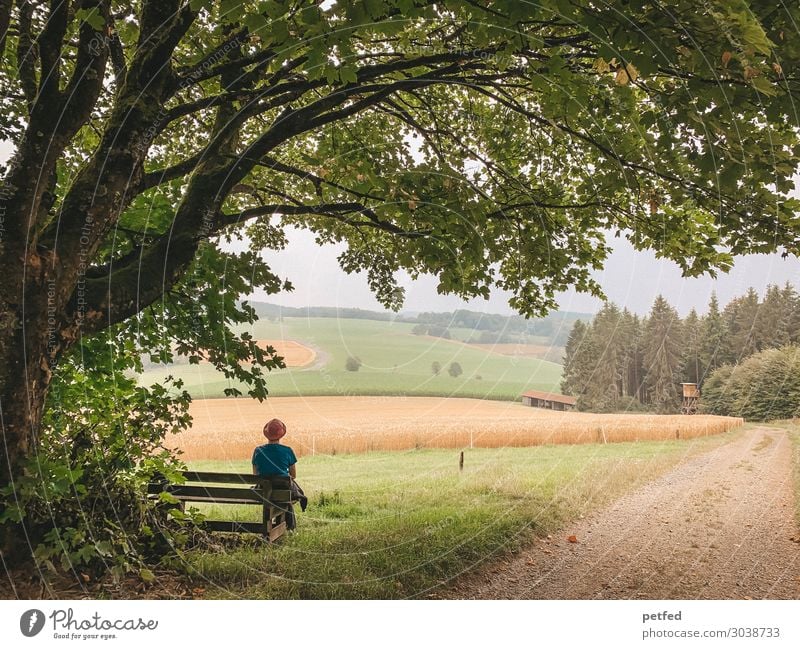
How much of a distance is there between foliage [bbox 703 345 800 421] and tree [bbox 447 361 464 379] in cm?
269

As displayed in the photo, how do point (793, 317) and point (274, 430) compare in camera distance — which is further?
point (274, 430)

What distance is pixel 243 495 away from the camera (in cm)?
617

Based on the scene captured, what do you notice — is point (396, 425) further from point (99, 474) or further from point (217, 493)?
point (99, 474)

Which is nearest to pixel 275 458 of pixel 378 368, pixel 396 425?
pixel 378 368

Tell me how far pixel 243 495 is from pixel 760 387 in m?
5.83

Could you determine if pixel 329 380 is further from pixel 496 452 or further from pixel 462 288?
pixel 496 452

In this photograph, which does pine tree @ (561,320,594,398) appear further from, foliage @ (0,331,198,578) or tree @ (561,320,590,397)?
foliage @ (0,331,198,578)

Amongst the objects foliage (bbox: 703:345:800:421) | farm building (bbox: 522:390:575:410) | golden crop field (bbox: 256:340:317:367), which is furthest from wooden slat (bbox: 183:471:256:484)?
foliage (bbox: 703:345:800:421)

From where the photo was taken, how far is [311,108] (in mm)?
5777

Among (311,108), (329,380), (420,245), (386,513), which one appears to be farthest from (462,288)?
(386,513)

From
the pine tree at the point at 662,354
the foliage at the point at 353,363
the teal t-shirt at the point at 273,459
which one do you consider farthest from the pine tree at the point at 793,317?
the teal t-shirt at the point at 273,459

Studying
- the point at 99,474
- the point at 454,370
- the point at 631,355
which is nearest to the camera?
the point at 99,474

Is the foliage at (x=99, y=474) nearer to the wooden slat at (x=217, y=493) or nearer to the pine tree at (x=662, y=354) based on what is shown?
the wooden slat at (x=217, y=493)

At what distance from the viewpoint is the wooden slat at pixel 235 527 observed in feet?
20.3
